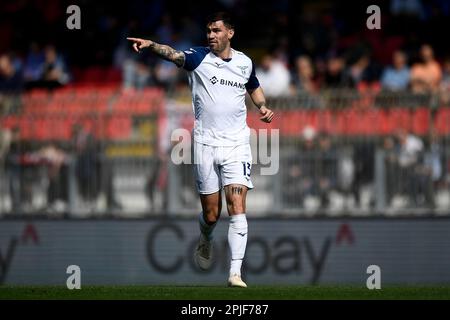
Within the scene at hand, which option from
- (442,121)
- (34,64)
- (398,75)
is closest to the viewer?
(442,121)

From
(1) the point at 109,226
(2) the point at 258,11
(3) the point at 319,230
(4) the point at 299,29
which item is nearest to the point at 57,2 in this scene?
(2) the point at 258,11

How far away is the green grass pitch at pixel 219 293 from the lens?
1252cm

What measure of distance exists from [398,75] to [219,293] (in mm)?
10694

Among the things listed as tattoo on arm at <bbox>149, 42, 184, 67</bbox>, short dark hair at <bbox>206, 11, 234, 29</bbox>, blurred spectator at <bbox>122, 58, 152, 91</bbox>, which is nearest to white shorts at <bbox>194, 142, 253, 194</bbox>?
tattoo on arm at <bbox>149, 42, 184, 67</bbox>

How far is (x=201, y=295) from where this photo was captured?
41.5ft

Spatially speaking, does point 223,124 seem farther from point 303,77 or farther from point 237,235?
point 303,77

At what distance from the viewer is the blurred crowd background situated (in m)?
20.6

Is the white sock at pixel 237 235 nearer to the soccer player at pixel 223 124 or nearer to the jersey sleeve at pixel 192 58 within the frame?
the soccer player at pixel 223 124

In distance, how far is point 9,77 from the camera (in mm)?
25703

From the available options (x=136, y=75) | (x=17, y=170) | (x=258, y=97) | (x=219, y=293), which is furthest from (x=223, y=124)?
(x=136, y=75)

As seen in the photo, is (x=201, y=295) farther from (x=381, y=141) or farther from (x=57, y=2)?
(x=57, y=2)

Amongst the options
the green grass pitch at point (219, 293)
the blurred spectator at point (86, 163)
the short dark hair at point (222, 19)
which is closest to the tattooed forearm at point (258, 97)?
the short dark hair at point (222, 19)

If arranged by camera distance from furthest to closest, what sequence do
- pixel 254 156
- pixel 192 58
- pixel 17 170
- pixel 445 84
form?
pixel 17 170 → pixel 445 84 → pixel 254 156 → pixel 192 58

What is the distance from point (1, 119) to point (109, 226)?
2.68 meters
